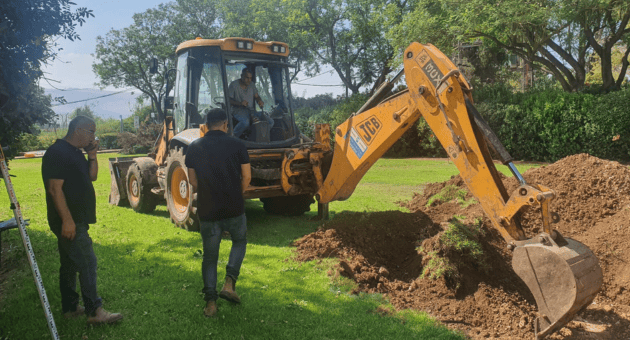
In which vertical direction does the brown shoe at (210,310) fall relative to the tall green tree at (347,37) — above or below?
below

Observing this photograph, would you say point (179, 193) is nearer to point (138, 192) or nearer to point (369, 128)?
point (138, 192)

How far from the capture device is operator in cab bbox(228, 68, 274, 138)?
7844mm

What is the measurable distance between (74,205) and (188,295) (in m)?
1.54

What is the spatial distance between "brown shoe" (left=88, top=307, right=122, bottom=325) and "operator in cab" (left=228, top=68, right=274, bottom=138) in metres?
4.05

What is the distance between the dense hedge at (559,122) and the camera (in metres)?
16.3

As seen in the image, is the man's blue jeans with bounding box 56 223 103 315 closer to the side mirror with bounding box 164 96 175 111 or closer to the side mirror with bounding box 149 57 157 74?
the side mirror with bounding box 149 57 157 74

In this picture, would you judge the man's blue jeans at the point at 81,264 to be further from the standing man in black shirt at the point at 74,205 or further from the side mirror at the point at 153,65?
the side mirror at the point at 153,65

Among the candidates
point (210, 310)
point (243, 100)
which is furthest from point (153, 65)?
point (210, 310)

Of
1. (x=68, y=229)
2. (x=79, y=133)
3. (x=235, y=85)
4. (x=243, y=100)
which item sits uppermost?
(x=235, y=85)

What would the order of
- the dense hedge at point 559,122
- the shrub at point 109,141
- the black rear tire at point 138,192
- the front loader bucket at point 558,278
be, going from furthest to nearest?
1. the shrub at point 109,141
2. the dense hedge at point 559,122
3. the black rear tire at point 138,192
4. the front loader bucket at point 558,278

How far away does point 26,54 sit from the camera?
16.0 ft

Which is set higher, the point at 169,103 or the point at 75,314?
the point at 169,103

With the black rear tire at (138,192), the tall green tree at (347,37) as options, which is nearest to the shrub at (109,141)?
the tall green tree at (347,37)

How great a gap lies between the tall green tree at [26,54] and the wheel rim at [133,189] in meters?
4.63
